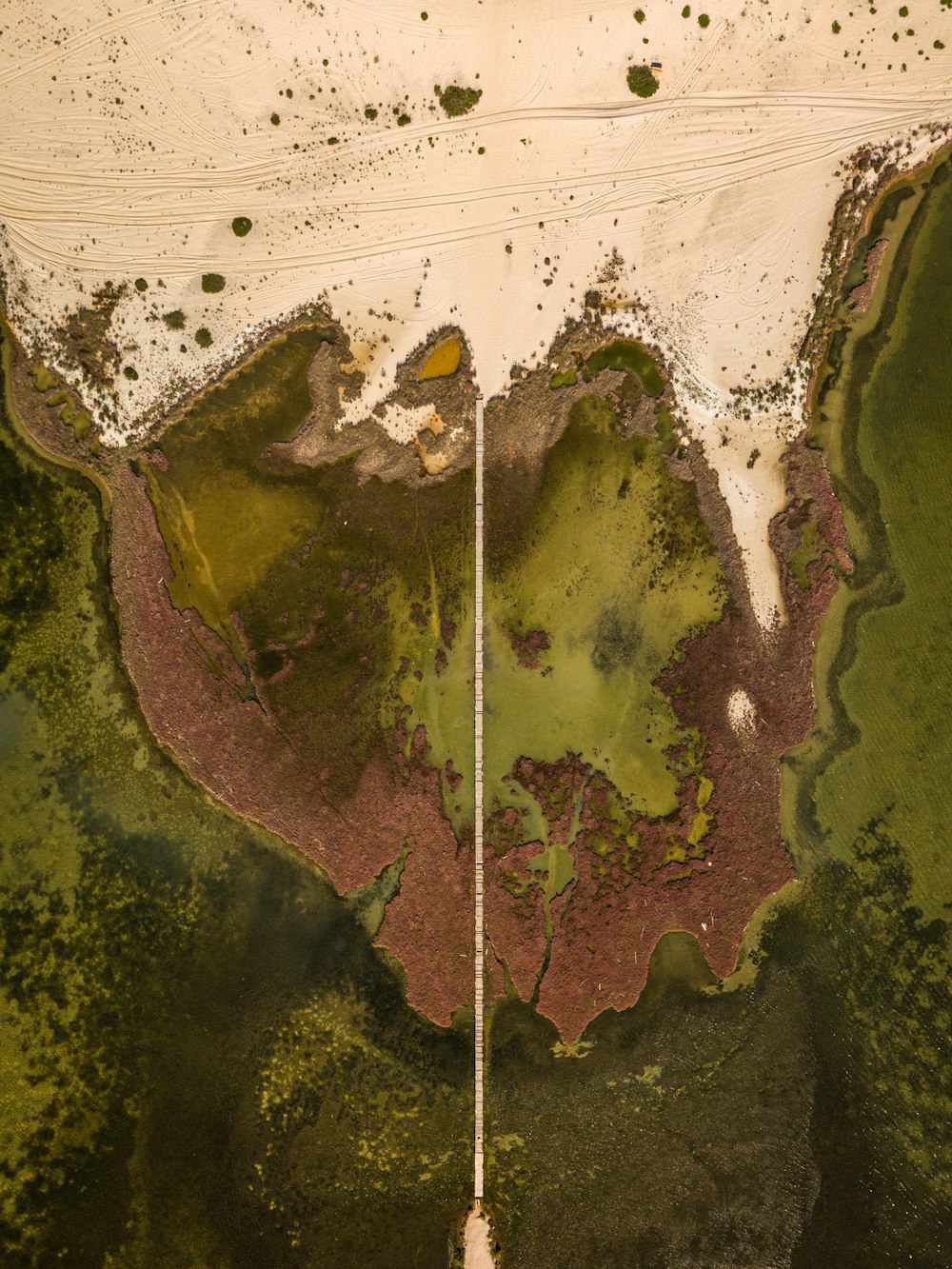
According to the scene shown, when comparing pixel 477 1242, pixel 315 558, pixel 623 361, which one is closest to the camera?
pixel 477 1242

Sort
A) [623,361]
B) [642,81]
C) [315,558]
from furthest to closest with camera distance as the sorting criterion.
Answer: [623,361]
[315,558]
[642,81]

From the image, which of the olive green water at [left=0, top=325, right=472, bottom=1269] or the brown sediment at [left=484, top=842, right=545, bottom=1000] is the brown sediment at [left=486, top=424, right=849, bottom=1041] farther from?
the olive green water at [left=0, top=325, right=472, bottom=1269]

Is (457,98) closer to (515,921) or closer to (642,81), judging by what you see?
(642,81)

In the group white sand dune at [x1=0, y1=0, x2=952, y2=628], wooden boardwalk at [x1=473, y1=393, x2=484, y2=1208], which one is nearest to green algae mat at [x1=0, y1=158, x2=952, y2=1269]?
wooden boardwalk at [x1=473, y1=393, x2=484, y2=1208]

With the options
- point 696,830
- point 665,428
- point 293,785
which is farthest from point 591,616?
point 293,785

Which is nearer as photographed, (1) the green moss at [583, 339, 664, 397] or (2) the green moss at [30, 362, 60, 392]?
(2) the green moss at [30, 362, 60, 392]

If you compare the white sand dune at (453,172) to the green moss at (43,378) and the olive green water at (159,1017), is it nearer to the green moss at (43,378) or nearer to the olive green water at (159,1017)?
the green moss at (43,378)

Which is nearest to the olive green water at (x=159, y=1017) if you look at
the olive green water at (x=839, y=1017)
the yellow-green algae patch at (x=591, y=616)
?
the olive green water at (x=839, y=1017)
